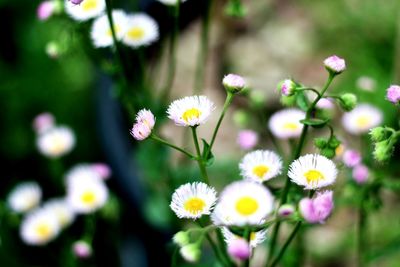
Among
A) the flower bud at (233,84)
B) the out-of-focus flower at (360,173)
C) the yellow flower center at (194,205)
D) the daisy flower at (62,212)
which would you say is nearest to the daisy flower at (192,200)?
the yellow flower center at (194,205)

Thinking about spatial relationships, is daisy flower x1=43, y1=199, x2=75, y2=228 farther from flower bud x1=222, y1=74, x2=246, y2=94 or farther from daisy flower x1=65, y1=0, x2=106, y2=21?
flower bud x1=222, y1=74, x2=246, y2=94

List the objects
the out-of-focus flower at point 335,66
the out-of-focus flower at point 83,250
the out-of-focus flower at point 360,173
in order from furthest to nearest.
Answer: the out-of-focus flower at point 83,250, the out-of-focus flower at point 360,173, the out-of-focus flower at point 335,66

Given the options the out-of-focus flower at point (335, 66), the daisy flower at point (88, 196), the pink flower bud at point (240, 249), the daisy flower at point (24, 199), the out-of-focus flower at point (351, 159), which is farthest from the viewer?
the daisy flower at point (24, 199)

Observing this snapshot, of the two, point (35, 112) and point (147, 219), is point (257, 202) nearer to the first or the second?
point (147, 219)

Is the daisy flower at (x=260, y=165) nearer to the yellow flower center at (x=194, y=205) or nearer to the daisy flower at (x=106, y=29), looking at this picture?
the yellow flower center at (x=194, y=205)

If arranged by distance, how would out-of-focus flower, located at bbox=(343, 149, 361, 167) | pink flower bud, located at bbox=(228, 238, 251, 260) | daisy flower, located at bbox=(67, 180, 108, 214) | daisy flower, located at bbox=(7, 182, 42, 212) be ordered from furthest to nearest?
daisy flower, located at bbox=(7, 182, 42, 212) < daisy flower, located at bbox=(67, 180, 108, 214) < out-of-focus flower, located at bbox=(343, 149, 361, 167) < pink flower bud, located at bbox=(228, 238, 251, 260)

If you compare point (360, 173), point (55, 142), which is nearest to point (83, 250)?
point (55, 142)

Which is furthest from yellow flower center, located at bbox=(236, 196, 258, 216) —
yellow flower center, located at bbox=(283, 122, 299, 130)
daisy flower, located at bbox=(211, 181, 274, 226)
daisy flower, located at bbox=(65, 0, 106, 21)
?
daisy flower, located at bbox=(65, 0, 106, 21)
